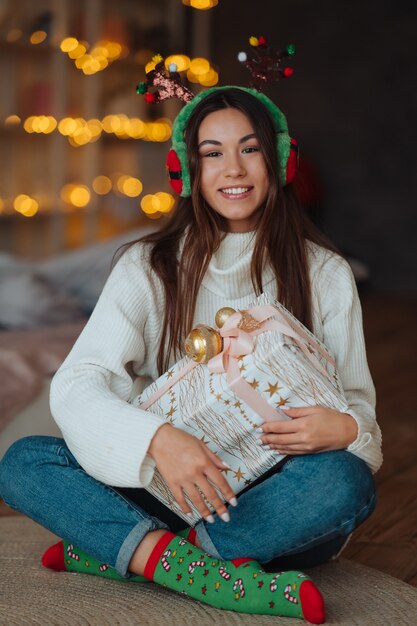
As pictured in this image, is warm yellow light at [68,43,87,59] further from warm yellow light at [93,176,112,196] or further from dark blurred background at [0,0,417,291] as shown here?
warm yellow light at [93,176,112,196]

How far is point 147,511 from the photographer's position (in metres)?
1.48

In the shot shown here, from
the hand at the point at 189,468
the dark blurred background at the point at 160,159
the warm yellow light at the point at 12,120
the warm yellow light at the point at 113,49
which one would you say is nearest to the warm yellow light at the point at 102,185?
the dark blurred background at the point at 160,159

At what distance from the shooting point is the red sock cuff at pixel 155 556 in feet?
4.42

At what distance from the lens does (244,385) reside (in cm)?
126

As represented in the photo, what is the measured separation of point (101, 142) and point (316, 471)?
3738mm

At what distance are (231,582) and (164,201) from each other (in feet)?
12.8

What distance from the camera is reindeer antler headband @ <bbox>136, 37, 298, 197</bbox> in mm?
1553

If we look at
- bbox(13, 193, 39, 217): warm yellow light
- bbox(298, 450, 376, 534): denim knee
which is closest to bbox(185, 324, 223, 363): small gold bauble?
bbox(298, 450, 376, 534): denim knee

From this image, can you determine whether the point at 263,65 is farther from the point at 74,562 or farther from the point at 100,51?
the point at 100,51

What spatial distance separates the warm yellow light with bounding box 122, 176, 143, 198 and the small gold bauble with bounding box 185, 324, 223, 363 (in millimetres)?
3698

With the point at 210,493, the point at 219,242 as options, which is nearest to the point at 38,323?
the point at 219,242

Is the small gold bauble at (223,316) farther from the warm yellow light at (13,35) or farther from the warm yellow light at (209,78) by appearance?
the warm yellow light at (209,78)

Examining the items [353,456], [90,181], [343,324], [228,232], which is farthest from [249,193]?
[90,181]

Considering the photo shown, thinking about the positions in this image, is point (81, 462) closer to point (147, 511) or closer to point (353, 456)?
point (147, 511)
